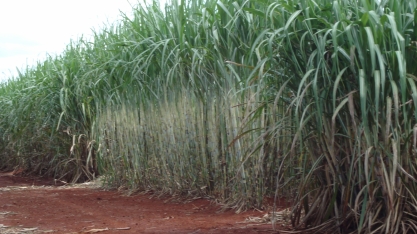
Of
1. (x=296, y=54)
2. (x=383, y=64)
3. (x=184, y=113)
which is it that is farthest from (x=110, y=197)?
(x=383, y=64)

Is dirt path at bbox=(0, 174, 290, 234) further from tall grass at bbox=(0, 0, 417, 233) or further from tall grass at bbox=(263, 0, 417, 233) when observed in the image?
tall grass at bbox=(263, 0, 417, 233)

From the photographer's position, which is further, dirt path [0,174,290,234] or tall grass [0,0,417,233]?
dirt path [0,174,290,234]

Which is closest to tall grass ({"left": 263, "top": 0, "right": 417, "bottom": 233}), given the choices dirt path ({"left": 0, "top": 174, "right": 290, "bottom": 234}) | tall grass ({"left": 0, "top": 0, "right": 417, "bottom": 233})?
tall grass ({"left": 0, "top": 0, "right": 417, "bottom": 233})

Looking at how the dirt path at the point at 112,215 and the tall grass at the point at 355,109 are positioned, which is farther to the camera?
the dirt path at the point at 112,215

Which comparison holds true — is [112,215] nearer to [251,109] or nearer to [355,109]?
[251,109]

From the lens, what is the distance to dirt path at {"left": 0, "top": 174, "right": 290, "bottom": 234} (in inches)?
144

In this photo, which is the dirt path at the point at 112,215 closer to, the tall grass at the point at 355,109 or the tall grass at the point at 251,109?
the tall grass at the point at 251,109

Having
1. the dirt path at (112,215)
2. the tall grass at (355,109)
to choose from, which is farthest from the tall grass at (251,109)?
the dirt path at (112,215)

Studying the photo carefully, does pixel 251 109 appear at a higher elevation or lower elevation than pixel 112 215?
higher

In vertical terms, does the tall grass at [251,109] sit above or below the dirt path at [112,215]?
above

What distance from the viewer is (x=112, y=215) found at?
4621 millimetres

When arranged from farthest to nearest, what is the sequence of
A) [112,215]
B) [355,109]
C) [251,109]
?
[112,215], [251,109], [355,109]

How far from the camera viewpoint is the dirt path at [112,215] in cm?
366

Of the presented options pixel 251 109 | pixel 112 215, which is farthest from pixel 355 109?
pixel 112 215
